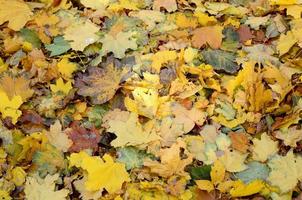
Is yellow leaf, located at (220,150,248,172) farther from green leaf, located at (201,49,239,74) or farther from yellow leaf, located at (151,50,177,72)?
yellow leaf, located at (151,50,177,72)

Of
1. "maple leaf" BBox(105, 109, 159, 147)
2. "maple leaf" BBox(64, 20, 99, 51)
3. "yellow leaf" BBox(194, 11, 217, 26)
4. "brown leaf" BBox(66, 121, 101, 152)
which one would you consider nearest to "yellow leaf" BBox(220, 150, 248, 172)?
"maple leaf" BBox(105, 109, 159, 147)

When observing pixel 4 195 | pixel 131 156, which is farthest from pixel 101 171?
pixel 4 195

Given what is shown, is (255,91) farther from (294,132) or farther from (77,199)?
(77,199)

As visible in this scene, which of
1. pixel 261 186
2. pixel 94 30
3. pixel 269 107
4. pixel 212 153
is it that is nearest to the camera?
pixel 261 186

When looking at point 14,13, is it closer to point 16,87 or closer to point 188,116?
point 16,87

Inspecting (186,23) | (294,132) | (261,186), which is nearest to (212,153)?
(261,186)
